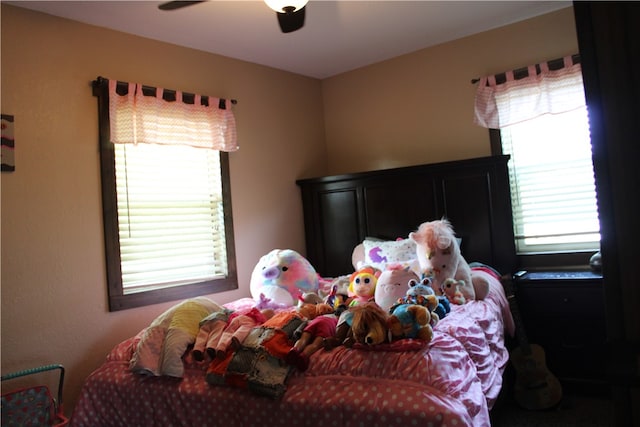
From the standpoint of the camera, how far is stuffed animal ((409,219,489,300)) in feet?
9.26

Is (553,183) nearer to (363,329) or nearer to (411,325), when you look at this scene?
(411,325)

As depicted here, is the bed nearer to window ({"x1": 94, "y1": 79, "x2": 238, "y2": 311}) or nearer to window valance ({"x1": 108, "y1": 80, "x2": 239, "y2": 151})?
window ({"x1": 94, "y1": 79, "x2": 238, "y2": 311})

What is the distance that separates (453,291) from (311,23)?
199 cm

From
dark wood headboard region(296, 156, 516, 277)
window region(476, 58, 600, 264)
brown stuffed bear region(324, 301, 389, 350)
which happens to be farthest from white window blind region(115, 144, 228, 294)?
window region(476, 58, 600, 264)

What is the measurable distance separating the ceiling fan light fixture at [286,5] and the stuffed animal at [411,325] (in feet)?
4.66

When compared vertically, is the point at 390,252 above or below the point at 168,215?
below

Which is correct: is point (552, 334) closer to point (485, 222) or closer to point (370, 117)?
point (485, 222)

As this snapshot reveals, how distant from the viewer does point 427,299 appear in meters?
2.30

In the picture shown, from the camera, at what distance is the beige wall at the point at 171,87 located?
2670mm

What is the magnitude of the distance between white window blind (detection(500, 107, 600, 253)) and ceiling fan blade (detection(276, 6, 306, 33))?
6.24ft

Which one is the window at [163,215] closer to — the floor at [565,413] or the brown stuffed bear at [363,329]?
the brown stuffed bear at [363,329]

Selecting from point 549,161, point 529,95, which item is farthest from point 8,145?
point 549,161

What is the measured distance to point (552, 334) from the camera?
3129 millimetres

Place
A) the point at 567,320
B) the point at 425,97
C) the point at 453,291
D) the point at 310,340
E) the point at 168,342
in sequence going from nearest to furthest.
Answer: the point at 310,340 < the point at 168,342 < the point at 453,291 < the point at 567,320 < the point at 425,97
